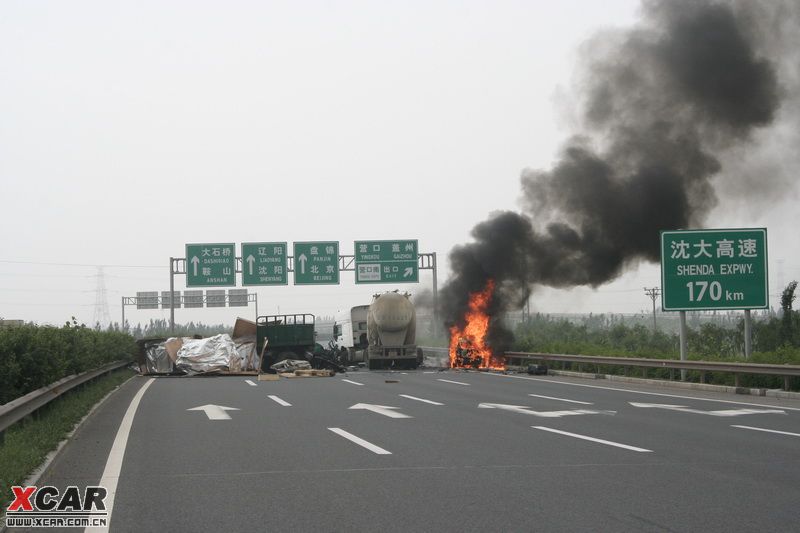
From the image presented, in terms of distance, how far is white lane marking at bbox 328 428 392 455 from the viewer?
33.7 ft

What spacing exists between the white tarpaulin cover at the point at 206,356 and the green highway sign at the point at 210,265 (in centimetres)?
1304

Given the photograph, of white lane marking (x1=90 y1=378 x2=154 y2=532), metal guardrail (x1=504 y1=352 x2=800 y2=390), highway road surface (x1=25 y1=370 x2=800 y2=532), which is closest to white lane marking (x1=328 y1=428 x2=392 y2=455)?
highway road surface (x1=25 y1=370 x2=800 y2=532)

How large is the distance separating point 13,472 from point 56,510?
1.37m

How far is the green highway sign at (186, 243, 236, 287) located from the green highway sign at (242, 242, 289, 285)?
752mm

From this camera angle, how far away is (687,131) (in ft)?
99.9

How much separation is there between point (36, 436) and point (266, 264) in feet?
114

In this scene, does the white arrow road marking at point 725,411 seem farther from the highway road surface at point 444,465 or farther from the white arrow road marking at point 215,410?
the white arrow road marking at point 215,410

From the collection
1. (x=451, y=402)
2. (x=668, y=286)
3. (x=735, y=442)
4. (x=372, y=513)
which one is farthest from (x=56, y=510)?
(x=668, y=286)

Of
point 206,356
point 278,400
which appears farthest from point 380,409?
point 206,356

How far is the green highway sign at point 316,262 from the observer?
4572cm

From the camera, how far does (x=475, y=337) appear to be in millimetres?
34281

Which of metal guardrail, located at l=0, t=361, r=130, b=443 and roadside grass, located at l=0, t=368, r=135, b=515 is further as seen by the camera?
metal guardrail, located at l=0, t=361, r=130, b=443

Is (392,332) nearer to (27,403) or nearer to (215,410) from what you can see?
(215,410)

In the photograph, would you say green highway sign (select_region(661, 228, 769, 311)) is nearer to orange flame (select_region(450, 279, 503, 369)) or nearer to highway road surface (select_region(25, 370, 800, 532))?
highway road surface (select_region(25, 370, 800, 532))
